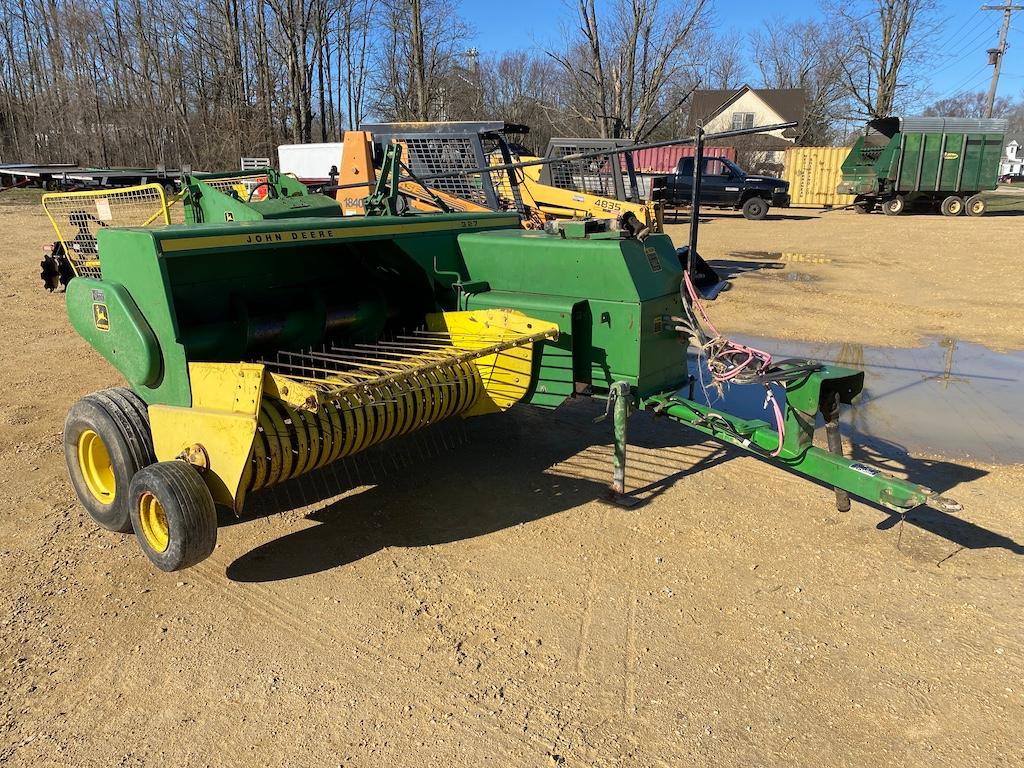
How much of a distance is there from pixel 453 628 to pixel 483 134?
7.84 meters

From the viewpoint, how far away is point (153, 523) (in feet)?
10.8

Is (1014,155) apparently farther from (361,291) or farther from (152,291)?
(152,291)

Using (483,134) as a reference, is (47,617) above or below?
below

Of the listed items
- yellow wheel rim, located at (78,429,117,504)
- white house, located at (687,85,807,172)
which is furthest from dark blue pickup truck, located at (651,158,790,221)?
white house, located at (687,85,807,172)

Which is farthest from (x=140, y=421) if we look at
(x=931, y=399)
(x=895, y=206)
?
(x=895, y=206)

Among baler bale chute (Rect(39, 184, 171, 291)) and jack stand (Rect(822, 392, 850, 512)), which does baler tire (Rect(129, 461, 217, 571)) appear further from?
jack stand (Rect(822, 392, 850, 512))

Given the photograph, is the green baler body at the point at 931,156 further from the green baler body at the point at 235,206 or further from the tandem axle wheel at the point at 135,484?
the tandem axle wheel at the point at 135,484

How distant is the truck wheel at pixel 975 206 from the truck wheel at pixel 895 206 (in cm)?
179

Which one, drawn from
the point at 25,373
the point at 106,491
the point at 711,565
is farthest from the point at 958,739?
the point at 25,373

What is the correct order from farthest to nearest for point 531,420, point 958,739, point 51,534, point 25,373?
1. point 25,373
2. point 531,420
3. point 51,534
4. point 958,739

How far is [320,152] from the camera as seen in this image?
25641 millimetres

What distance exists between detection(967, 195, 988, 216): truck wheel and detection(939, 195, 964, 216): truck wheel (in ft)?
0.70

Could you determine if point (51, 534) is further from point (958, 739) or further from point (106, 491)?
point (958, 739)

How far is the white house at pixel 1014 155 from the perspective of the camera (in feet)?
240
